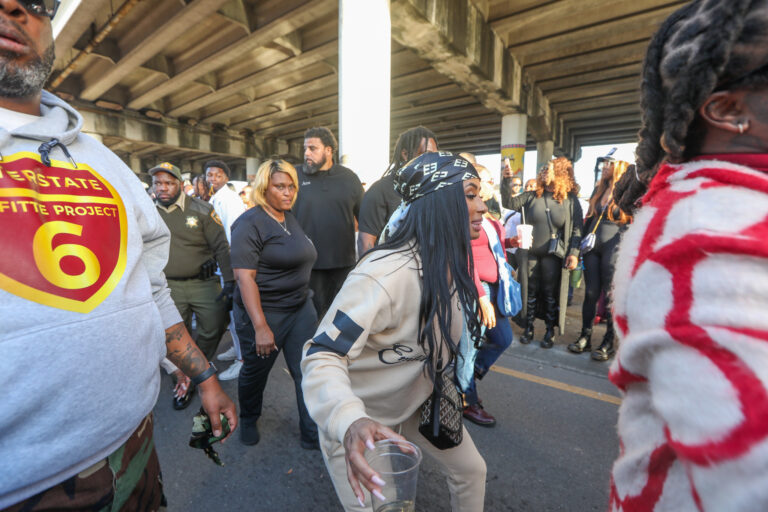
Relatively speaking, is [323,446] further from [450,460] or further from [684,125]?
[684,125]

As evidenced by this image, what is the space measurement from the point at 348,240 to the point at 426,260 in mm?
2214

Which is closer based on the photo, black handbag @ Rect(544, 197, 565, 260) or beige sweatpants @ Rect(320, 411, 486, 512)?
beige sweatpants @ Rect(320, 411, 486, 512)

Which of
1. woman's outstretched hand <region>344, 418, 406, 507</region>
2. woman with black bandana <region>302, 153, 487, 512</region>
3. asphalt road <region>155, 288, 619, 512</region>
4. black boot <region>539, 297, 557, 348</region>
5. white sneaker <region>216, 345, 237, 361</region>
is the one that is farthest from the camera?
black boot <region>539, 297, 557, 348</region>

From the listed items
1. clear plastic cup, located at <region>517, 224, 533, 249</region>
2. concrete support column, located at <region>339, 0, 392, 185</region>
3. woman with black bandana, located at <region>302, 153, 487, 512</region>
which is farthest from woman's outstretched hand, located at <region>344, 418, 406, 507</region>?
concrete support column, located at <region>339, 0, 392, 185</region>

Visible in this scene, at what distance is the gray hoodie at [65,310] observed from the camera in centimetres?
88

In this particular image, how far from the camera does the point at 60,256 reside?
39.1 inches

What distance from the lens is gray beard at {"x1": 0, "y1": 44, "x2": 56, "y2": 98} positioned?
3.36 feet

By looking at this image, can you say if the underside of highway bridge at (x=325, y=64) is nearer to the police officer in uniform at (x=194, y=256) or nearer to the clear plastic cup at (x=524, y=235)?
the clear plastic cup at (x=524, y=235)

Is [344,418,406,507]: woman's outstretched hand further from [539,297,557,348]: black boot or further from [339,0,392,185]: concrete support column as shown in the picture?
[339,0,392,185]: concrete support column

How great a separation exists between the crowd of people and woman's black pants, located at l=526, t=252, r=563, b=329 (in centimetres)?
262

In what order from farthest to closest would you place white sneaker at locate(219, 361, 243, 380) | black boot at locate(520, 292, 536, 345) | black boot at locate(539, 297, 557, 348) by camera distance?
black boot at locate(520, 292, 536, 345) < black boot at locate(539, 297, 557, 348) < white sneaker at locate(219, 361, 243, 380)

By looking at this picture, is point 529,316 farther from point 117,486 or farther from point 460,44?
point 460,44

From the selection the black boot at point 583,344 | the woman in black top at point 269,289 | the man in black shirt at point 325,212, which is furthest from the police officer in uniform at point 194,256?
the black boot at point 583,344

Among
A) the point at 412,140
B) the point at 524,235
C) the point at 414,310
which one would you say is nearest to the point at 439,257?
the point at 414,310
